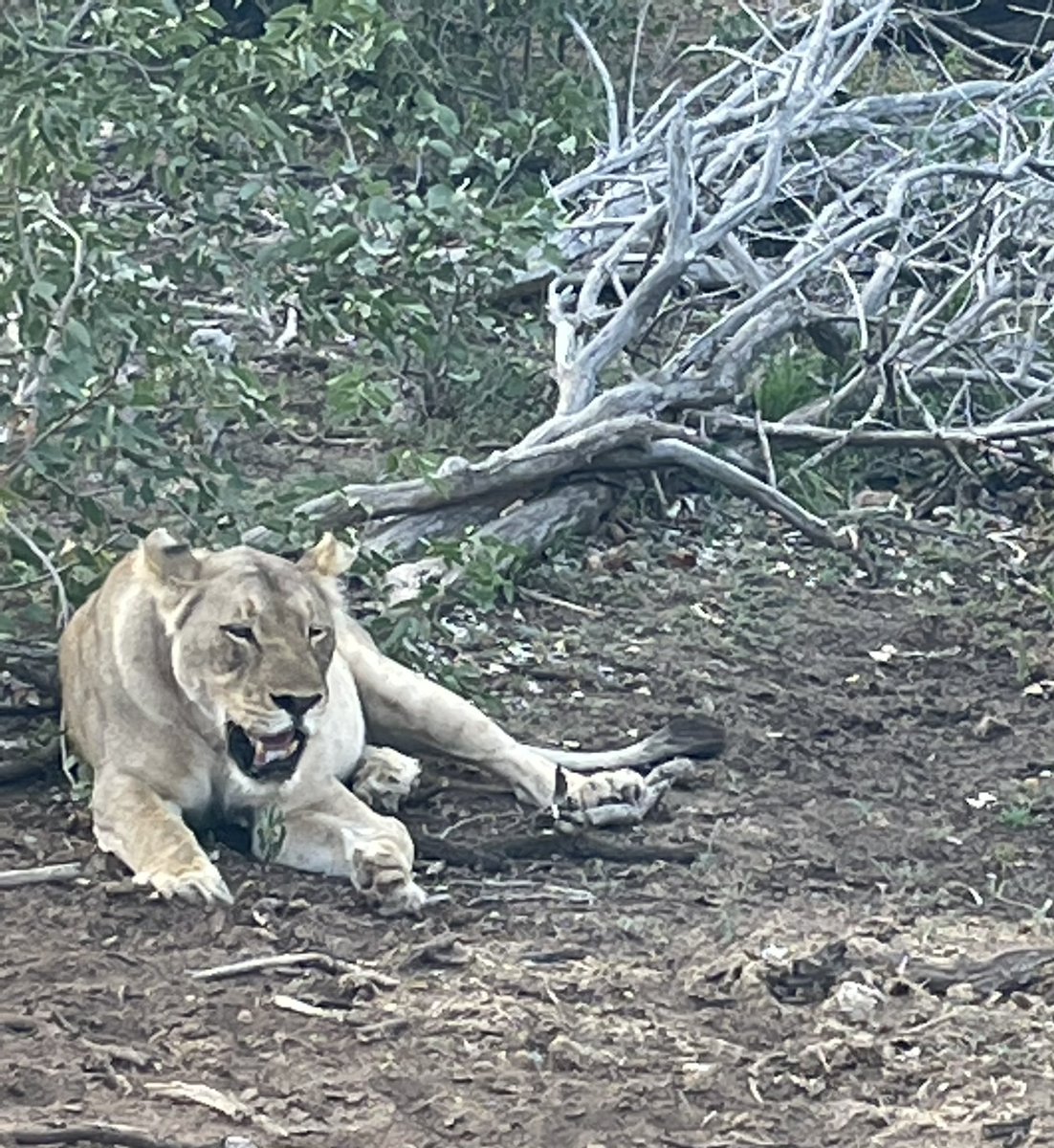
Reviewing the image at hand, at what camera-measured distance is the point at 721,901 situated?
4.88 m

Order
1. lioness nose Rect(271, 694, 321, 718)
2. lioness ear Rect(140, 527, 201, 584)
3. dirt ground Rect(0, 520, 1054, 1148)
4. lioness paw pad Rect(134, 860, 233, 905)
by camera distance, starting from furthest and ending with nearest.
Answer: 1. lioness ear Rect(140, 527, 201, 584)
2. lioness nose Rect(271, 694, 321, 718)
3. lioness paw pad Rect(134, 860, 233, 905)
4. dirt ground Rect(0, 520, 1054, 1148)

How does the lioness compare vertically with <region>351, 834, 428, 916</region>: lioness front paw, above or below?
above

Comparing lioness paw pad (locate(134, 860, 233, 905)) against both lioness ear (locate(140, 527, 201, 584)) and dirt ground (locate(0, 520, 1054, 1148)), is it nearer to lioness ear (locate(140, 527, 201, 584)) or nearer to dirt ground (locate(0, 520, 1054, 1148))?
dirt ground (locate(0, 520, 1054, 1148))

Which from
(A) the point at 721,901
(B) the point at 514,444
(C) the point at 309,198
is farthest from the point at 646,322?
(A) the point at 721,901

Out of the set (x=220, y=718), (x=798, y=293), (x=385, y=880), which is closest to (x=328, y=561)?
(x=220, y=718)

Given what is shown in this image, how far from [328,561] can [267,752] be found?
503 mm

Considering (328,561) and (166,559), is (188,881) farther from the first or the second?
(328,561)

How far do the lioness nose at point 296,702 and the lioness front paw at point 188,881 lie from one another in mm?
321

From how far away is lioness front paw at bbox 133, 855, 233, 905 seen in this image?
4590mm

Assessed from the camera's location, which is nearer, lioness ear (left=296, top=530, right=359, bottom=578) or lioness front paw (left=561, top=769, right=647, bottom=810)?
lioness ear (left=296, top=530, right=359, bottom=578)

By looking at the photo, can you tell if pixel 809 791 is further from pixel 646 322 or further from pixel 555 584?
pixel 646 322

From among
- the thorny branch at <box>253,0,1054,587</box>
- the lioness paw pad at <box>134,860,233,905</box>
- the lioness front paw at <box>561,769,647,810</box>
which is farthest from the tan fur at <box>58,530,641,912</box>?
the thorny branch at <box>253,0,1054,587</box>

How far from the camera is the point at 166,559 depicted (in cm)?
492

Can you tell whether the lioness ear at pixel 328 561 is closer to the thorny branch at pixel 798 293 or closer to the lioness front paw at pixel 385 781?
the lioness front paw at pixel 385 781
